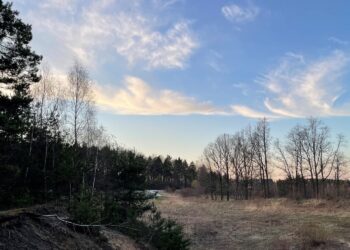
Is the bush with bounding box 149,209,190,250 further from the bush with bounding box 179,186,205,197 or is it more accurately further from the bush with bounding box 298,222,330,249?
the bush with bounding box 179,186,205,197

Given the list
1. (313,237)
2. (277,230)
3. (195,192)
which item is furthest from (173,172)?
(313,237)

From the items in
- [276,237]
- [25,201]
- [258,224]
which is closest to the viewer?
[25,201]

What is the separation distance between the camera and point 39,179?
24766 mm

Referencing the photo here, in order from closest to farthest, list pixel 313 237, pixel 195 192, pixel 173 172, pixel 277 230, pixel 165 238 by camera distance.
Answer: pixel 165 238 → pixel 313 237 → pixel 277 230 → pixel 195 192 → pixel 173 172

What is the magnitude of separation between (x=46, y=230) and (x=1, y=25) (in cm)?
1288

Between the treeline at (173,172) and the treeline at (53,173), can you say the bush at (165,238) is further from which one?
the treeline at (173,172)

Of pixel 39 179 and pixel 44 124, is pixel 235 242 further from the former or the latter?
pixel 44 124

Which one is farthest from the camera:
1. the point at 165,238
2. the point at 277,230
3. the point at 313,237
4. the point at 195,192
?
the point at 195,192

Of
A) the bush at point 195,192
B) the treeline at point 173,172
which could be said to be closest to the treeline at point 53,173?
the bush at point 195,192

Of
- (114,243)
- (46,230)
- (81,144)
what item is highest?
(81,144)

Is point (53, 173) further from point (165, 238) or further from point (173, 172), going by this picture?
point (173, 172)

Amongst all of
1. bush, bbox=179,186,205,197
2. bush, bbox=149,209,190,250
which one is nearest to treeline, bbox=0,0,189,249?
bush, bbox=149,209,190,250

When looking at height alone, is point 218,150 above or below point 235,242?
above

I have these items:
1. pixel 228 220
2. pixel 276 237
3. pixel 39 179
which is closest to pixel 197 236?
pixel 276 237
